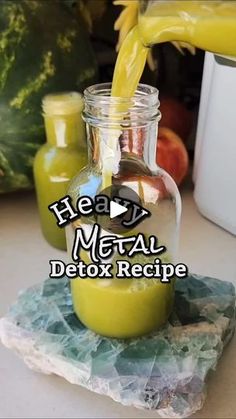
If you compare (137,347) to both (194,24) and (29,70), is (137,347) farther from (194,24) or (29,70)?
(29,70)

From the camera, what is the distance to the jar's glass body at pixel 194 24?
0.50 meters

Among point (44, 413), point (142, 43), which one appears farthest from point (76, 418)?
point (142, 43)

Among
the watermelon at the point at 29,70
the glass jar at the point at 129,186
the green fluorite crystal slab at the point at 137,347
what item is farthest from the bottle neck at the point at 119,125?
the watermelon at the point at 29,70

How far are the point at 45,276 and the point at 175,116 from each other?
1.18ft

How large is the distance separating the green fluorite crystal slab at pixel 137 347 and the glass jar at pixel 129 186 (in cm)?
2

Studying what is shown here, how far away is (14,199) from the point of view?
0.89 m

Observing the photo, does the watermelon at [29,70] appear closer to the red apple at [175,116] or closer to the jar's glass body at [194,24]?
the red apple at [175,116]

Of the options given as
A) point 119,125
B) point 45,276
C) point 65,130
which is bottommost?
point 45,276

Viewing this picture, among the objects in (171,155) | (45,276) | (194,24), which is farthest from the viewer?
(171,155)

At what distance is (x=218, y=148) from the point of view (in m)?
0.76

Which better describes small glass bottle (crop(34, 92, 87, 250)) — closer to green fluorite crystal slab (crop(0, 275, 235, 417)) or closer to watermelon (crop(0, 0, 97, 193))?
watermelon (crop(0, 0, 97, 193))

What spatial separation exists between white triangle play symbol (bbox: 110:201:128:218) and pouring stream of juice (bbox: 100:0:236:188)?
0.02 meters

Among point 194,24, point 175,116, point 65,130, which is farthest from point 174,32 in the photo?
point 175,116

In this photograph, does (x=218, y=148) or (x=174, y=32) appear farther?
(x=218, y=148)
